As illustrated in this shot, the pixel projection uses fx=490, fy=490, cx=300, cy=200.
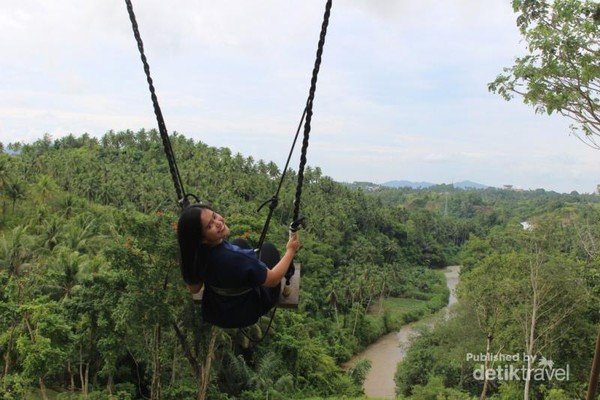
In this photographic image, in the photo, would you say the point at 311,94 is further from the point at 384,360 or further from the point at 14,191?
the point at 14,191

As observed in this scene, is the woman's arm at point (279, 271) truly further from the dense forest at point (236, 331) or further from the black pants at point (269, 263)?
the dense forest at point (236, 331)

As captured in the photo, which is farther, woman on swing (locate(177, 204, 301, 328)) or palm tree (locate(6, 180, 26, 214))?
palm tree (locate(6, 180, 26, 214))

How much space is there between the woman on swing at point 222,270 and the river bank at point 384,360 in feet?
79.6

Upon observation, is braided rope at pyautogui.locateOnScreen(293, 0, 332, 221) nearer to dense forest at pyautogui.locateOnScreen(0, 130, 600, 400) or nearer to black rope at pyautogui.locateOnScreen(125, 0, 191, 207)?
black rope at pyautogui.locateOnScreen(125, 0, 191, 207)

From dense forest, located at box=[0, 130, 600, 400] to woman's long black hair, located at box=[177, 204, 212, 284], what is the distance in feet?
3.09

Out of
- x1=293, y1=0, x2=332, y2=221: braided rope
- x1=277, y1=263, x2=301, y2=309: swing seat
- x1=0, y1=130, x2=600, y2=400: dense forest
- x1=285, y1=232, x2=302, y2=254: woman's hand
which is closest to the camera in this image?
x1=285, y1=232, x2=302, y2=254: woman's hand

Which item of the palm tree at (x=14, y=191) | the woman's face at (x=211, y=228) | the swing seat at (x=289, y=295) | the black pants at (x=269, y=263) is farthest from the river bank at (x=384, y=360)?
the palm tree at (x=14, y=191)

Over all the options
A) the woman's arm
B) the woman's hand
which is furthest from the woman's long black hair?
the woman's hand

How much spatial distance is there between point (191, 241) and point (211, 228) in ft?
0.42

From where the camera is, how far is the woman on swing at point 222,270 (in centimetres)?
253

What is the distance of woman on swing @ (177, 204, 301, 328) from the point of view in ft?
8.30

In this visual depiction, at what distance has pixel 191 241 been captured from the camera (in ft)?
8.37

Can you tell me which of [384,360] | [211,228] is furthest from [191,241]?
[384,360]

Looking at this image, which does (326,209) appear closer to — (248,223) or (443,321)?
(443,321)
